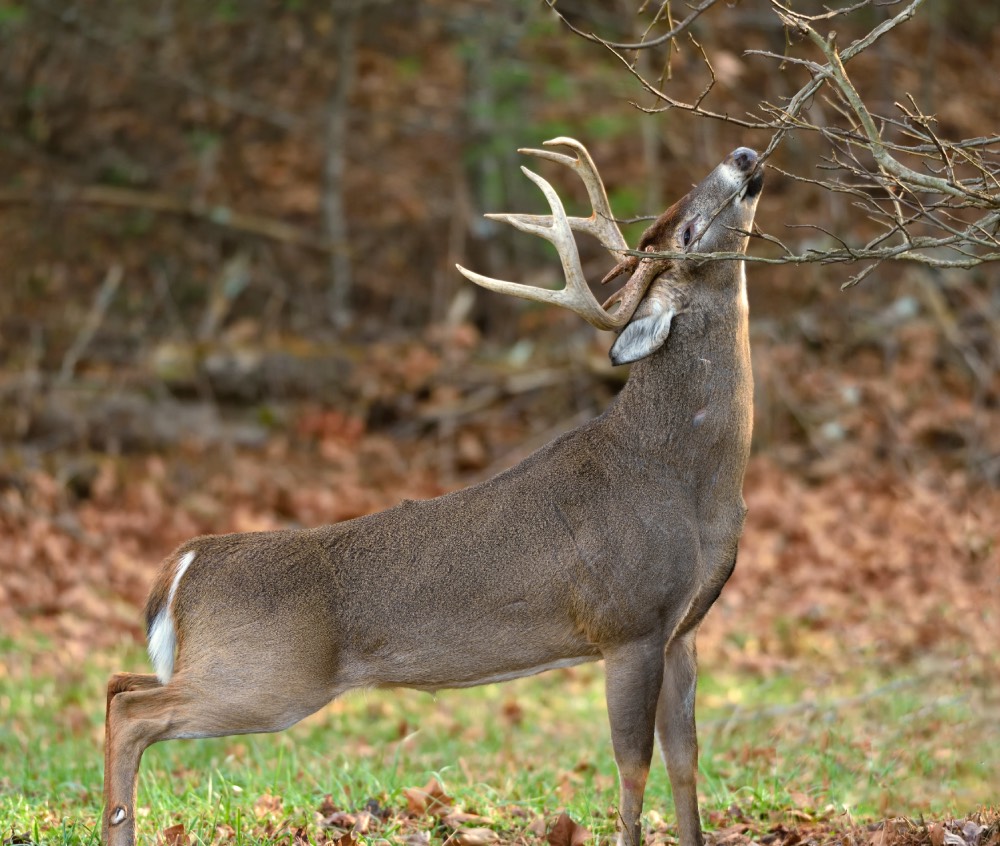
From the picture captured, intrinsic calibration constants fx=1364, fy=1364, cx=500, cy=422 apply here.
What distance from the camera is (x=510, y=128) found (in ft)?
48.0

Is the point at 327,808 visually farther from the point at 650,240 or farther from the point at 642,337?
the point at 650,240

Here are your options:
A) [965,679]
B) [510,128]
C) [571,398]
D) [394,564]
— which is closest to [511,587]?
[394,564]

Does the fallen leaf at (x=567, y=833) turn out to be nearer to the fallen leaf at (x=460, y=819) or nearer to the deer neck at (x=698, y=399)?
the fallen leaf at (x=460, y=819)

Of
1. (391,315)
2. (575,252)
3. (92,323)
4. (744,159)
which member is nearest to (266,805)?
(575,252)

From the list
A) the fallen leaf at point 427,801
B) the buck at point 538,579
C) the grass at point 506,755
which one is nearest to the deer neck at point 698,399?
the buck at point 538,579

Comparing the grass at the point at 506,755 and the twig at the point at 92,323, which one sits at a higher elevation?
the twig at the point at 92,323

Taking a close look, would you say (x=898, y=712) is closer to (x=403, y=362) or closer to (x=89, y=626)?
(x=89, y=626)

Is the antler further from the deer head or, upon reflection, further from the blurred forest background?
the blurred forest background

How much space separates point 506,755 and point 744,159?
11.1 feet

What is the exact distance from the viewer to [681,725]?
201 inches

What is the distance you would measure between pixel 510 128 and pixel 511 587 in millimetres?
10464

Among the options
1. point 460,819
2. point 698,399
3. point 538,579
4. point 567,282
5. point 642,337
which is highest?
point 567,282

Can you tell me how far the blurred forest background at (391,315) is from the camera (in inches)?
401

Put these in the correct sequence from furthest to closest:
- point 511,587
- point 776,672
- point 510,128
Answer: point 510,128 → point 776,672 → point 511,587
